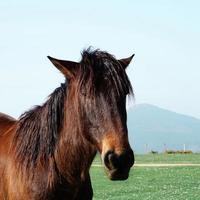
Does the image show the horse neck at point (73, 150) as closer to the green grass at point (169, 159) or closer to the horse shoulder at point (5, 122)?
the horse shoulder at point (5, 122)

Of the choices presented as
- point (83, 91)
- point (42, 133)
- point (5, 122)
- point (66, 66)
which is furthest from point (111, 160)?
point (5, 122)

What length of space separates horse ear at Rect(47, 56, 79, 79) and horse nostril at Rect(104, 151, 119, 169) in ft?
3.69

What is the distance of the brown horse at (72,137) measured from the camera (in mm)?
5055

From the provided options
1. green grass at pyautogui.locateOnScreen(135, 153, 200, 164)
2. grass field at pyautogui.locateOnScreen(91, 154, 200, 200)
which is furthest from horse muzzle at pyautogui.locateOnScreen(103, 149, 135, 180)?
green grass at pyautogui.locateOnScreen(135, 153, 200, 164)

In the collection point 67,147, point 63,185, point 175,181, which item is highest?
point 67,147

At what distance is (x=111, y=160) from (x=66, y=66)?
120 centimetres

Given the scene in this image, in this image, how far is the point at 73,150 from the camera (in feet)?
18.4

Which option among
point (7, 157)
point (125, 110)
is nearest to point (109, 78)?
point (125, 110)

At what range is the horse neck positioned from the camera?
18.0 feet

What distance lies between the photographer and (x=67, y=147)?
567 cm

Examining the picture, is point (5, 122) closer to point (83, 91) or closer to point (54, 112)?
point (54, 112)

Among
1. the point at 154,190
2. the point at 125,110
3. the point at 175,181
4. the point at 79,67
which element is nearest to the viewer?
the point at 125,110

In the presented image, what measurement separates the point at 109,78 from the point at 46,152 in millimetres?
1097

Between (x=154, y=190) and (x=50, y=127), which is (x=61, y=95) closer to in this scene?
(x=50, y=127)
